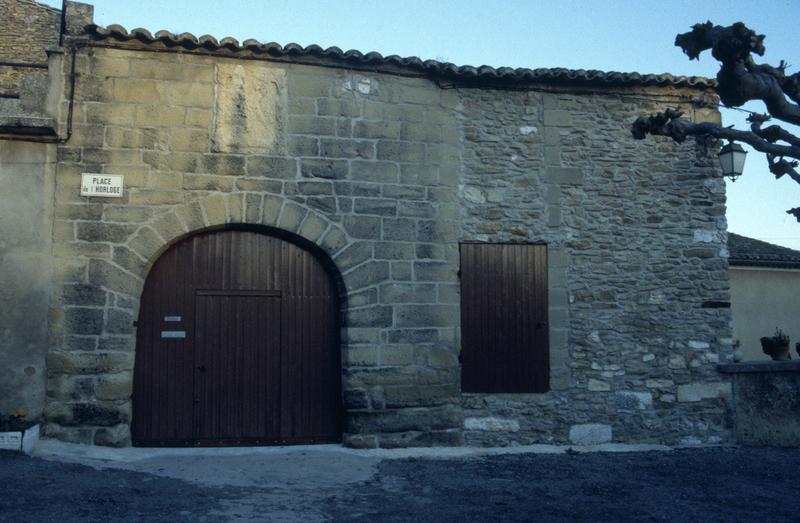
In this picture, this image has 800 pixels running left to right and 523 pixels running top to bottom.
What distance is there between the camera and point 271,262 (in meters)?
7.09

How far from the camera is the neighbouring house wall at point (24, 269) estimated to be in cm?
630

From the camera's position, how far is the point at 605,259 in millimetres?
7645

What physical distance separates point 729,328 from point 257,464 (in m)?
5.29

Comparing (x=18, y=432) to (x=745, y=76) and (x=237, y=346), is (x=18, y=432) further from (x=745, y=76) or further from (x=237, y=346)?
(x=745, y=76)

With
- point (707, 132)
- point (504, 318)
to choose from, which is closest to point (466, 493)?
point (504, 318)

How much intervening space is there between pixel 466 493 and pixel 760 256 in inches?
439

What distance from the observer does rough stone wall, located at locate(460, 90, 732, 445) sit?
24.4ft

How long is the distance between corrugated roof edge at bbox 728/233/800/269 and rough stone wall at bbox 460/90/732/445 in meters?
6.57

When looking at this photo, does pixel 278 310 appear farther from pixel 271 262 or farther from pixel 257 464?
pixel 257 464

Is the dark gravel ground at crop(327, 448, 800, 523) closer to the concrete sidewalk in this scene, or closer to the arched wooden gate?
the concrete sidewalk

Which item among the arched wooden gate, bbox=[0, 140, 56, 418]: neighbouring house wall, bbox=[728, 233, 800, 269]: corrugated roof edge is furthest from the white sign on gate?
bbox=[728, 233, 800, 269]: corrugated roof edge

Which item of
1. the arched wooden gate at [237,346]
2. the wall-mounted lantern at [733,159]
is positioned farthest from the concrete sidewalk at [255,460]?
the wall-mounted lantern at [733,159]

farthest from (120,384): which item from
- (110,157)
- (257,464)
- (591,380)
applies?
(591,380)

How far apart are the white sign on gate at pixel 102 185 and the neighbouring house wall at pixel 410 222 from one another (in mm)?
67
